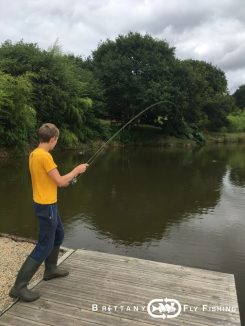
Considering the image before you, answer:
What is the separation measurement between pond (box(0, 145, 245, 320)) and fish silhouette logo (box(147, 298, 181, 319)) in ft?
5.09

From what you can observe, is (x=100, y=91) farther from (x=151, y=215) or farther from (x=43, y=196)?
(x=43, y=196)

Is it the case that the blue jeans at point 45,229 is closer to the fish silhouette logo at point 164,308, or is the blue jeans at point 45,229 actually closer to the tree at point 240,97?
the fish silhouette logo at point 164,308

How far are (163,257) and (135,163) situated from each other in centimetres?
1461

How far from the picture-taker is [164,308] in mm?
4309

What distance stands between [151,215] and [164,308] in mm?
6383

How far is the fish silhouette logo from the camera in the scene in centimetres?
419

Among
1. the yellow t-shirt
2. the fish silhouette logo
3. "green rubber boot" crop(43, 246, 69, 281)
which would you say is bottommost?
the fish silhouette logo

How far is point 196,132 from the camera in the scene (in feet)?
142

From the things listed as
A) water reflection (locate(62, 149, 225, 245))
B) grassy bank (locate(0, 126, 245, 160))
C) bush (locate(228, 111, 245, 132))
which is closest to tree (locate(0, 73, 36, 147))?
water reflection (locate(62, 149, 225, 245))

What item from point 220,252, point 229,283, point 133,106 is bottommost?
point 220,252

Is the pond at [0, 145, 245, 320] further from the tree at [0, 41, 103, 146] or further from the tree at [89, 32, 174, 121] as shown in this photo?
the tree at [89, 32, 174, 121]

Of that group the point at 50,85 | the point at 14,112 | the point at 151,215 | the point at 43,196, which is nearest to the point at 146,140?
the point at 50,85

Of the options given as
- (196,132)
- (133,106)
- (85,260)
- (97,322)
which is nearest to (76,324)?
(97,322)

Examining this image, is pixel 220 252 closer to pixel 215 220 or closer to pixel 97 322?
pixel 215 220
